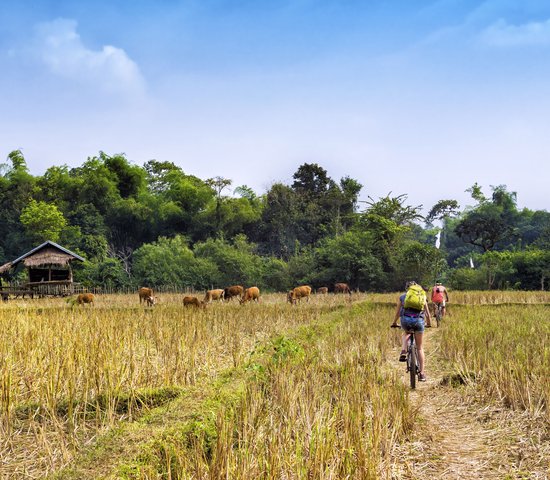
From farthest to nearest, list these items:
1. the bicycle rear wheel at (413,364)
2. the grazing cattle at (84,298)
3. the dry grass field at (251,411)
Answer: the grazing cattle at (84,298) → the bicycle rear wheel at (413,364) → the dry grass field at (251,411)

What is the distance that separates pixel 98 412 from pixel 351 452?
249 cm

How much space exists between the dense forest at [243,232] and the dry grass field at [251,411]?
23.5 metres

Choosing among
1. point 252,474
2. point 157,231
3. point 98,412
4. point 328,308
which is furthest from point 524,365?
point 157,231

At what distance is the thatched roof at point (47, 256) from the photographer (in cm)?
2653

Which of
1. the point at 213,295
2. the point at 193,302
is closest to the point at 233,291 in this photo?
the point at 213,295

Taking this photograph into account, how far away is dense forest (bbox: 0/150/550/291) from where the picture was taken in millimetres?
31266

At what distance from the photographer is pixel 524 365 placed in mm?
6500

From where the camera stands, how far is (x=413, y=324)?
646cm

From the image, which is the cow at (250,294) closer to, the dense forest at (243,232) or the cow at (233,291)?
the cow at (233,291)

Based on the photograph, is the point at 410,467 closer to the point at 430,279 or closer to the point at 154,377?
the point at 154,377

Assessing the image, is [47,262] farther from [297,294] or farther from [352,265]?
[352,265]

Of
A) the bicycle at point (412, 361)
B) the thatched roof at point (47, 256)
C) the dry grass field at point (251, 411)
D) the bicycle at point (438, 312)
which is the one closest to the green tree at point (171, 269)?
the thatched roof at point (47, 256)

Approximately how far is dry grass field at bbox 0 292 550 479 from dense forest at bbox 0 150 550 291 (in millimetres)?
23496

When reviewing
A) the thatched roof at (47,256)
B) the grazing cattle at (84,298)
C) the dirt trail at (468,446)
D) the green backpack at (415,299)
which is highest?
the thatched roof at (47,256)
